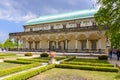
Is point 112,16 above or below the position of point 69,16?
below

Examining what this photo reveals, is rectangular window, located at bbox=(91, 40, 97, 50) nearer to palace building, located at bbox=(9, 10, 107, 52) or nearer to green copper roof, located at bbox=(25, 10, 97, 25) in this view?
palace building, located at bbox=(9, 10, 107, 52)

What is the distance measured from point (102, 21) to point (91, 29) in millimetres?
20231

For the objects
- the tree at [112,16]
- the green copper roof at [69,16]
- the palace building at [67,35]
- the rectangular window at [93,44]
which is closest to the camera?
the tree at [112,16]

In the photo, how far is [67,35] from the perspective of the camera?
46.3 m

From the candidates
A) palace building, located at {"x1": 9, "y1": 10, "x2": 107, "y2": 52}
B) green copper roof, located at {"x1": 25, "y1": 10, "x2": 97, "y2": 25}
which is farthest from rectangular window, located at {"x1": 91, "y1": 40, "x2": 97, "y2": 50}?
green copper roof, located at {"x1": 25, "y1": 10, "x2": 97, "y2": 25}

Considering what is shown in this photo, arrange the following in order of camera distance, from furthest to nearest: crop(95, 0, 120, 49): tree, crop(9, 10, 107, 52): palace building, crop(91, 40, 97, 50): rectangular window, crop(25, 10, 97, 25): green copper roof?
crop(25, 10, 97, 25): green copper roof < crop(91, 40, 97, 50): rectangular window < crop(9, 10, 107, 52): palace building < crop(95, 0, 120, 49): tree

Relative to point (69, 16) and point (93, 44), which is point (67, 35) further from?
point (69, 16)

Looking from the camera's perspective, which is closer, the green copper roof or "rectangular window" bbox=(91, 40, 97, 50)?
Answer: "rectangular window" bbox=(91, 40, 97, 50)

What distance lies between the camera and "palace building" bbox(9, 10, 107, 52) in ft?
143

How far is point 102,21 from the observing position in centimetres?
2233

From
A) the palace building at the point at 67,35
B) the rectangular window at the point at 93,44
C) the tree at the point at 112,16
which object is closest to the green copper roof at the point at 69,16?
the palace building at the point at 67,35

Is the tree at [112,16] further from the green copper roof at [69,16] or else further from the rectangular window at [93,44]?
the green copper roof at [69,16]

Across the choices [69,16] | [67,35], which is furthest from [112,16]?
[69,16]

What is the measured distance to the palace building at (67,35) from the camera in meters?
43.4
